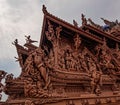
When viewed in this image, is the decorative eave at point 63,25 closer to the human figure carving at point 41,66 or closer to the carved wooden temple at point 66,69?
the carved wooden temple at point 66,69

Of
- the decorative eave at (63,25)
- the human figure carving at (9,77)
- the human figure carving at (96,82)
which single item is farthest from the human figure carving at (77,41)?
the human figure carving at (9,77)

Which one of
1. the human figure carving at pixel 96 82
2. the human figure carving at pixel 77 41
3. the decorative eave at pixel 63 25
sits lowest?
the human figure carving at pixel 96 82

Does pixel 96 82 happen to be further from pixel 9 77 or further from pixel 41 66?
pixel 9 77

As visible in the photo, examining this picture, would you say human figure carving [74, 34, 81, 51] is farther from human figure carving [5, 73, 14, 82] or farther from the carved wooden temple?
human figure carving [5, 73, 14, 82]

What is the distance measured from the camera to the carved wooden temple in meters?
9.25

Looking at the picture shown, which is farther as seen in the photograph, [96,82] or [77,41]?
[77,41]

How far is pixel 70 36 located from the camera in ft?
42.1

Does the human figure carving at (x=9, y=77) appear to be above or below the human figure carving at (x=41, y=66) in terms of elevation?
below

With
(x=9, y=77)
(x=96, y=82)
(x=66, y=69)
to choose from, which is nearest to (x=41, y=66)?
(x=9, y=77)

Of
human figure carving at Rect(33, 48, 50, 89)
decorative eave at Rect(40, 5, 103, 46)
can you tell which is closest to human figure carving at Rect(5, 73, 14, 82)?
human figure carving at Rect(33, 48, 50, 89)

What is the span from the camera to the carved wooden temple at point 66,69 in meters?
9.25

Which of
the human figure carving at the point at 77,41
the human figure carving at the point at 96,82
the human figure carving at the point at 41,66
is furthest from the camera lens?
the human figure carving at the point at 77,41

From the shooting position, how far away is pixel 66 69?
1137 cm

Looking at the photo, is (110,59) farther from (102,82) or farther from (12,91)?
(12,91)
